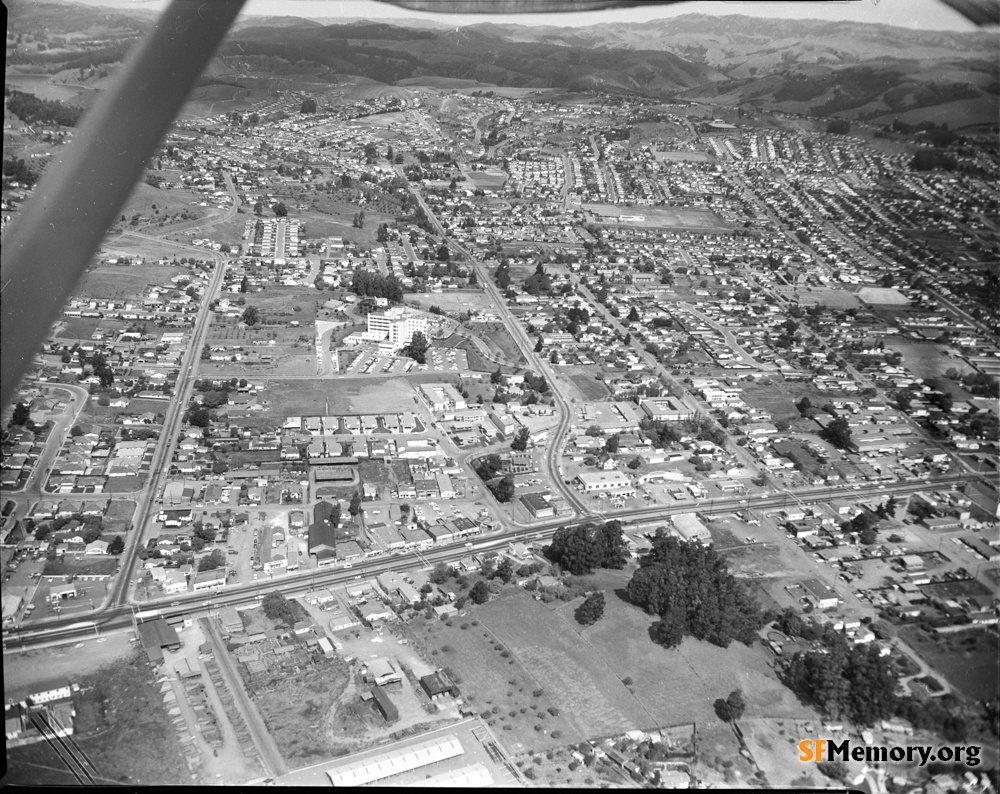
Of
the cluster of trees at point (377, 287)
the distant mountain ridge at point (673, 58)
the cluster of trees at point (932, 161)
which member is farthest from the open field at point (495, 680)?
the cluster of trees at point (377, 287)

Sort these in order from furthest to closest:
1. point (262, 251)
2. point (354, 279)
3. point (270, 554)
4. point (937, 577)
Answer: point (262, 251) < point (354, 279) < point (270, 554) < point (937, 577)

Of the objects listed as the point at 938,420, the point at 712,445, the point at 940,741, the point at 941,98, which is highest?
the point at 941,98

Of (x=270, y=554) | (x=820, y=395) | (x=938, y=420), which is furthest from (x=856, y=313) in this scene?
(x=270, y=554)

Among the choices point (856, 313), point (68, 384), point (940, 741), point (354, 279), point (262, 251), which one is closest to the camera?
point (940, 741)

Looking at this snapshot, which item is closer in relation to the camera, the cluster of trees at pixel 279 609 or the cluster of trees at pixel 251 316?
the cluster of trees at pixel 279 609

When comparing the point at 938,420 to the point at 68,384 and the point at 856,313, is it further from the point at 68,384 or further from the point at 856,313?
the point at 68,384

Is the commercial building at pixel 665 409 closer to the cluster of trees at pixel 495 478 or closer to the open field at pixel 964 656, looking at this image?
the cluster of trees at pixel 495 478

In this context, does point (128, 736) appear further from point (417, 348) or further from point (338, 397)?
point (417, 348)

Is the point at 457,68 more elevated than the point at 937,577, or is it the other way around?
the point at 457,68
